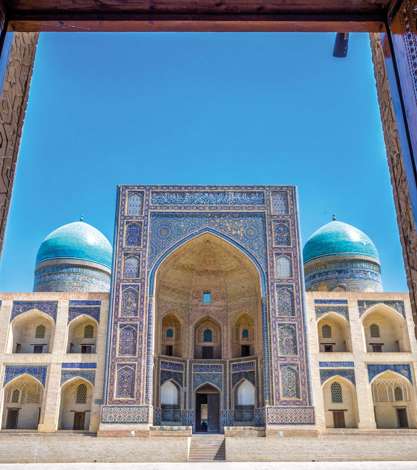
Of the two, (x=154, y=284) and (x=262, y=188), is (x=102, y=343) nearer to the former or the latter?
(x=154, y=284)

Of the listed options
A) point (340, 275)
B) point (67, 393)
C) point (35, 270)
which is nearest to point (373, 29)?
point (67, 393)

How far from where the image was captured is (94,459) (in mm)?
14016

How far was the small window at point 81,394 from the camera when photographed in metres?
17.5

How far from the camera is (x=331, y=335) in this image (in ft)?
61.7

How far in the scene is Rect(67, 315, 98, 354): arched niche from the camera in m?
18.4

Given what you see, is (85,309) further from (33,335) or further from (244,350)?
(244,350)

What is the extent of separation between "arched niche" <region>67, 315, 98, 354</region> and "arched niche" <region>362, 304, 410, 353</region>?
9.51 m

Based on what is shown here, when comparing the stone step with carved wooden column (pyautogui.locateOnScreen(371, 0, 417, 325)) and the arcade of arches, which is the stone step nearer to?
the arcade of arches

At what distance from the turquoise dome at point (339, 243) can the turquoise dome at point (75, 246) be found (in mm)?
9288

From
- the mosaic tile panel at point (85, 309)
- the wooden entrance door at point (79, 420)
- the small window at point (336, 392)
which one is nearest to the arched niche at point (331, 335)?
the small window at point (336, 392)

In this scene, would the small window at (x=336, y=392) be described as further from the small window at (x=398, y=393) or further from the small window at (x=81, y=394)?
the small window at (x=81, y=394)

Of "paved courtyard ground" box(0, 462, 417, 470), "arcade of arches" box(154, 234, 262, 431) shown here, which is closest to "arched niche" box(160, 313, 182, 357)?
"arcade of arches" box(154, 234, 262, 431)

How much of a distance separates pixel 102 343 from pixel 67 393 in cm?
225

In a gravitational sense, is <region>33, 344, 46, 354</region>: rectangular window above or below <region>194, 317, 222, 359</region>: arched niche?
below
